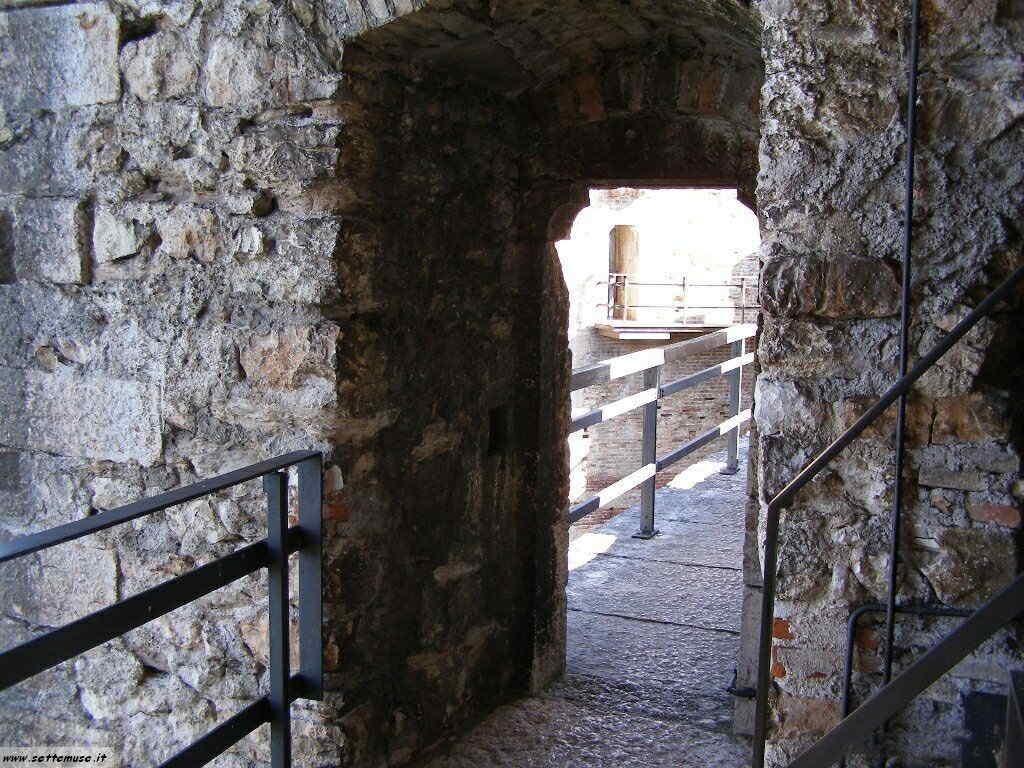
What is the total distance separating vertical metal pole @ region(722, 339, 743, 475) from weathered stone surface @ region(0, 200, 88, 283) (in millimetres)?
4172

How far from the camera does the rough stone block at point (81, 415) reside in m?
2.75

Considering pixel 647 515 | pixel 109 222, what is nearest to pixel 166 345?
pixel 109 222

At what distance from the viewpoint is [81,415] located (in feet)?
9.26

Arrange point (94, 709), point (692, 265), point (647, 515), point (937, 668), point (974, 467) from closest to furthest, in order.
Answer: point (937, 668), point (974, 467), point (94, 709), point (647, 515), point (692, 265)

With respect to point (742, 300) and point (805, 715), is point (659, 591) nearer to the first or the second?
point (805, 715)

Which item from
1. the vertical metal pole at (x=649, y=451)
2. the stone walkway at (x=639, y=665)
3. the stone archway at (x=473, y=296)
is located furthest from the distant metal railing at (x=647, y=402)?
the stone archway at (x=473, y=296)

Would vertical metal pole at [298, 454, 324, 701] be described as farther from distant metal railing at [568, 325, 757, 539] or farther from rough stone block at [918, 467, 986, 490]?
distant metal railing at [568, 325, 757, 539]

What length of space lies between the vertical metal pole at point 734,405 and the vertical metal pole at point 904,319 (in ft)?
13.3

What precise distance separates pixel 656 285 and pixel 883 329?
15615 mm

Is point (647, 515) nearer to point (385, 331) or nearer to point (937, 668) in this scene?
point (385, 331)

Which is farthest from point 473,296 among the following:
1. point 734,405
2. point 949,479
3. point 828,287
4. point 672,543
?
point 734,405

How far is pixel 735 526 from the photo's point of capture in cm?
539

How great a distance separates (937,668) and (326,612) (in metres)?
1.50

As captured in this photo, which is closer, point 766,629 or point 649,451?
point 766,629
